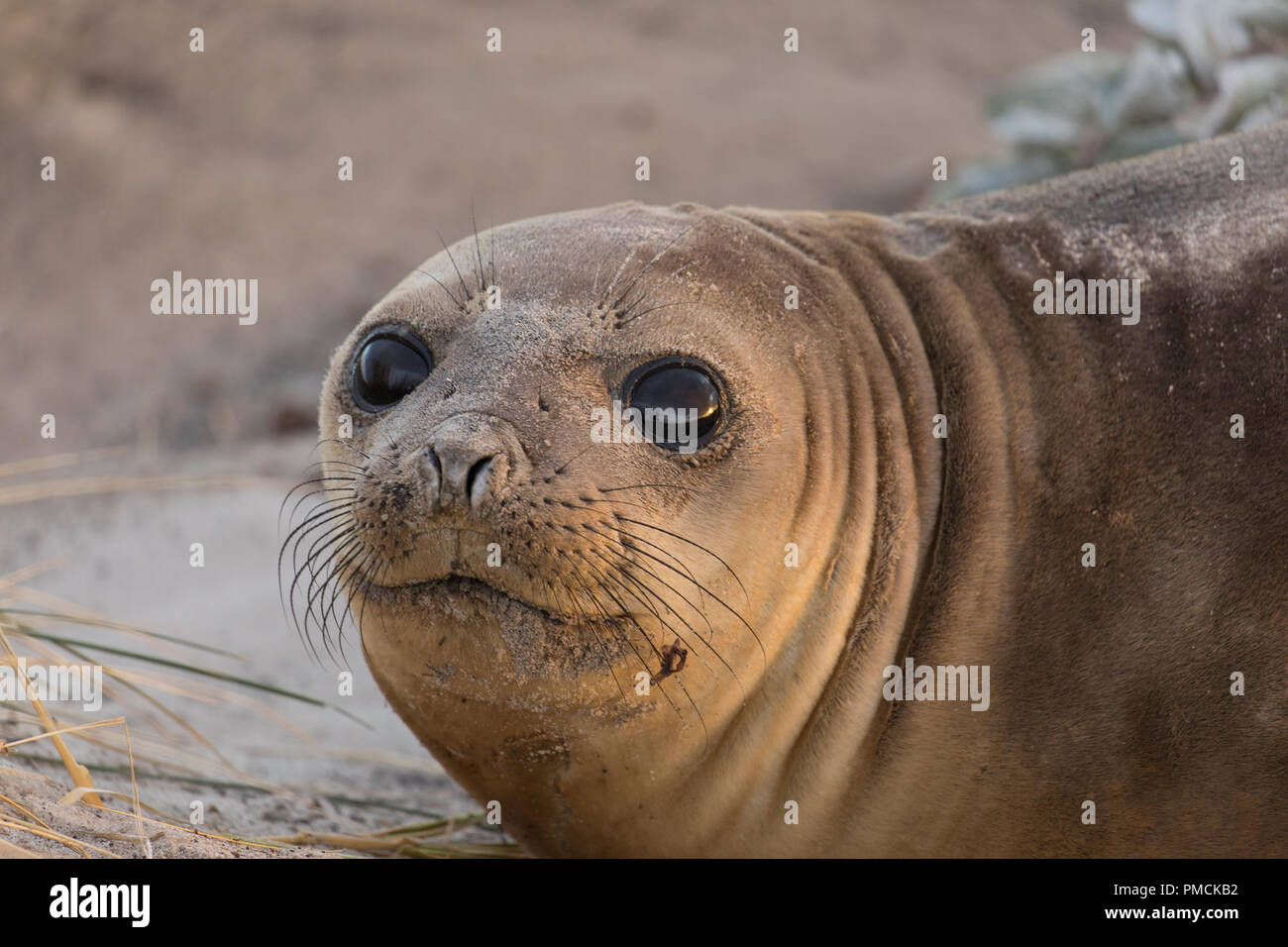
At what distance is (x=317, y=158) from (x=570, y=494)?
26.9ft

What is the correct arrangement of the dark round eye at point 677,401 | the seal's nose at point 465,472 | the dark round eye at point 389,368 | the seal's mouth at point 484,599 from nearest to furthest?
the seal's nose at point 465,472, the seal's mouth at point 484,599, the dark round eye at point 677,401, the dark round eye at point 389,368

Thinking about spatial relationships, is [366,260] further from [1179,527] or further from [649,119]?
[1179,527]

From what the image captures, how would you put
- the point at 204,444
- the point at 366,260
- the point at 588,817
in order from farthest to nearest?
the point at 366,260 < the point at 204,444 < the point at 588,817

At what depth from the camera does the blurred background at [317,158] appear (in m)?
5.85

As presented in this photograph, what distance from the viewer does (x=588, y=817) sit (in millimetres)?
2721

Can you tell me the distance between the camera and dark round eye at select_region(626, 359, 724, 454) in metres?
2.50

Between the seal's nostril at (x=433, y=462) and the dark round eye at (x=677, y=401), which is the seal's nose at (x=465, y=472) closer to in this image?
the seal's nostril at (x=433, y=462)

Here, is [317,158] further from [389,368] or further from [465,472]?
[465,472]

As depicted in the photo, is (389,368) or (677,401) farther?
(389,368)

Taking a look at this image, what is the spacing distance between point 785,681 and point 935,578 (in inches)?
15.4

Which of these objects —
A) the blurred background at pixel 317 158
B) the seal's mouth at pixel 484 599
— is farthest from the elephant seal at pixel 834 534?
the blurred background at pixel 317 158

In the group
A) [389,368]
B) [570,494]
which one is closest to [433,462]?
[570,494]

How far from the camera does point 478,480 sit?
224 centimetres
